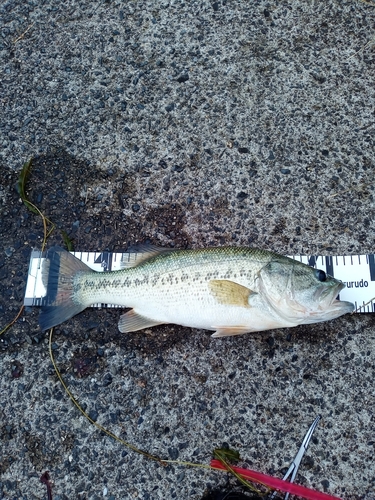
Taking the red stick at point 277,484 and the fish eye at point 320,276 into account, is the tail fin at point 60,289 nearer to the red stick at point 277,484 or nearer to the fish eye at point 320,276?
the red stick at point 277,484

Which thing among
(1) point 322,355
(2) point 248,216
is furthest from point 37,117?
(1) point 322,355

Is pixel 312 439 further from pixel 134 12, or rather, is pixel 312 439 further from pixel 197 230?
pixel 134 12

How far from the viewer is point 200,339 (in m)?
3.17

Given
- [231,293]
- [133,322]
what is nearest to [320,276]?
[231,293]

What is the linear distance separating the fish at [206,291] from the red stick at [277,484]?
908 millimetres

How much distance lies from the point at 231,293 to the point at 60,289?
1245mm

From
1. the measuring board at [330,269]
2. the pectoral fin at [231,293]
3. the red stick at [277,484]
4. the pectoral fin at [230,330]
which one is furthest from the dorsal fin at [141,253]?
the red stick at [277,484]

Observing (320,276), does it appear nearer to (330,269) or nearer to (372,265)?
(330,269)

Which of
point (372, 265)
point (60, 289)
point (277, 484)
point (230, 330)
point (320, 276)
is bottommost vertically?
point (277, 484)

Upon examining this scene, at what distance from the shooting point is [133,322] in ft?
10.0

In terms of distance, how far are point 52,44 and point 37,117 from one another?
2.43ft

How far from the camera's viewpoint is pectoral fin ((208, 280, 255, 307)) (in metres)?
2.85

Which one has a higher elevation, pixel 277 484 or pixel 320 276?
pixel 320 276

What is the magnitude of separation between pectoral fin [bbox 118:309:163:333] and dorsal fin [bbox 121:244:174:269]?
36 cm
